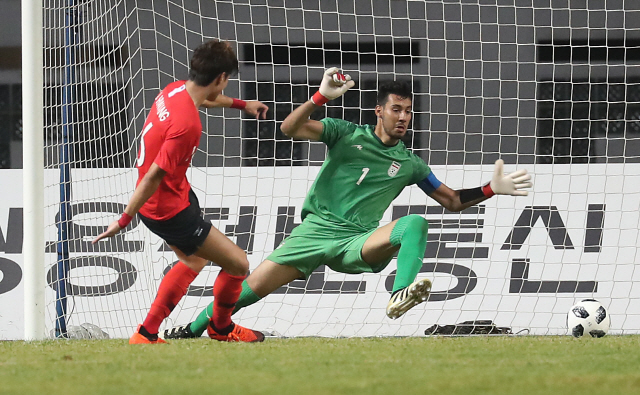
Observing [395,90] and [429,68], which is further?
[429,68]

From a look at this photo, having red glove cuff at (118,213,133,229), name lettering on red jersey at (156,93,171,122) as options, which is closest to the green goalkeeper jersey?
name lettering on red jersey at (156,93,171,122)

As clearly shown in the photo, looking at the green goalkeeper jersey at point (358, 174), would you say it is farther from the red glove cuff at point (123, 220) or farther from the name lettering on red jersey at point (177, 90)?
the red glove cuff at point (123, 220)

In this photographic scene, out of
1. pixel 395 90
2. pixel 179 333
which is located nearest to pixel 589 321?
pixel 395 90

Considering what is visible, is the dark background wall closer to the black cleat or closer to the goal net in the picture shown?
the goal net

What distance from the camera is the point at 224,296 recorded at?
5121 mm

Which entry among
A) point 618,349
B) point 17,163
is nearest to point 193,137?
point 618,349

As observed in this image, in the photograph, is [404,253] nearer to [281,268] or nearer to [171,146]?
[281,268]

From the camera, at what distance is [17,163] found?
7.56 m

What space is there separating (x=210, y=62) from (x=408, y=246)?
1513mm

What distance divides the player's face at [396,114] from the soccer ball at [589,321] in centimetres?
171

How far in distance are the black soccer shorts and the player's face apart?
1.45 metres

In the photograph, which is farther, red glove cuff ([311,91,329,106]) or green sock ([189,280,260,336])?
green sock ([189,280,260,336])

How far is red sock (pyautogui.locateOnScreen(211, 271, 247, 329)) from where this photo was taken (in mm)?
5094

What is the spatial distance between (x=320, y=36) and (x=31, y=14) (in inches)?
103
